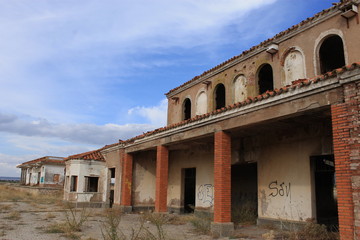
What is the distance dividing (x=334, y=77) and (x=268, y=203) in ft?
19.9

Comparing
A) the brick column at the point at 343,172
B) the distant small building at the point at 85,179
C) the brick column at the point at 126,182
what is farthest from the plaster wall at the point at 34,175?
the brick column at the point at 343,172

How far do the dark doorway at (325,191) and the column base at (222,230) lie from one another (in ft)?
10.6

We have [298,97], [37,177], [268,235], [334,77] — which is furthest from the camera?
[37,177]

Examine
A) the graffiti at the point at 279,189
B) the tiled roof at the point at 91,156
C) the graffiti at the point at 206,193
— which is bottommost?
the graffiti at the point at 206,193

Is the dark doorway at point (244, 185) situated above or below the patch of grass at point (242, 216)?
above

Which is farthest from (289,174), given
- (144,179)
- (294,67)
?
(144,179)

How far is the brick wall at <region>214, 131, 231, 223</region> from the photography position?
387 inches

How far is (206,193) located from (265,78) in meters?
5.91

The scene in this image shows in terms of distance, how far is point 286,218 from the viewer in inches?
420

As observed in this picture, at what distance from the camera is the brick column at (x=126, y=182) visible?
17172 mm

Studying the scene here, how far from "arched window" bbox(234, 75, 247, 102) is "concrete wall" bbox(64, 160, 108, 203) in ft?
34.6

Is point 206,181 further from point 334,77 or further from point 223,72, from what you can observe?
point 334,77

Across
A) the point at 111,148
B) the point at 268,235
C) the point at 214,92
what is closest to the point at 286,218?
the point at 268,235

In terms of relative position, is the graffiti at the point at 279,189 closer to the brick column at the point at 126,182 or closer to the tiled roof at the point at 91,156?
the brick column at the point at 126,182
